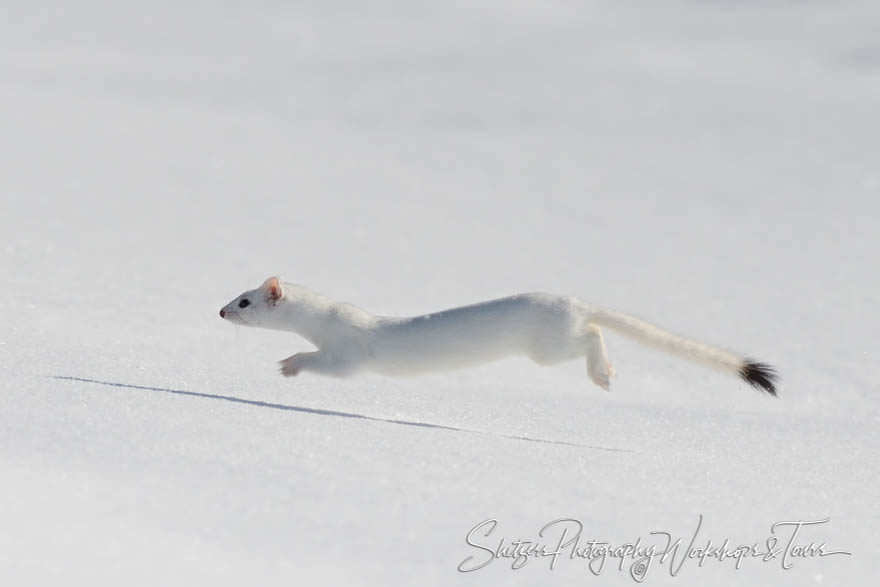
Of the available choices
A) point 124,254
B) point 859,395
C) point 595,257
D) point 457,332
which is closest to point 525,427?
point 457,332

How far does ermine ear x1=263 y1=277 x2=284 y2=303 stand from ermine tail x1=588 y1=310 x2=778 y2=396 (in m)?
1.27

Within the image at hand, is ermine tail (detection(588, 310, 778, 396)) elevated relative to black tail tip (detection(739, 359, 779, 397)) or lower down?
elevated

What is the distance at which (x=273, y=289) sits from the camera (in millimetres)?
5105

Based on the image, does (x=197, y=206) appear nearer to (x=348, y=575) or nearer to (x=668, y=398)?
(x=668, y=398)

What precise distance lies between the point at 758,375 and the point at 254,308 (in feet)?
6.69

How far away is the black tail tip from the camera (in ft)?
15.5

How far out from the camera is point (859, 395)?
6703 mm

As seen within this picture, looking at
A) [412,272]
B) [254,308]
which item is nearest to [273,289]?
[254,308]

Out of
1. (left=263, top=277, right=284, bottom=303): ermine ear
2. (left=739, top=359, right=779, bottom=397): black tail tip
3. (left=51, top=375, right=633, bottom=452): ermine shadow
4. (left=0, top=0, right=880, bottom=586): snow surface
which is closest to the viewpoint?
(left=0, top=0, right=880, bottom=586): snow surface

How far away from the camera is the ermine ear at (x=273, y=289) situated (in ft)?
16.7

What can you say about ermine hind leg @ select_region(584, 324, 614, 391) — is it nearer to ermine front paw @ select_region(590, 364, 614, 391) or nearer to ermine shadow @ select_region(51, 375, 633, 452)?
ermine front paw @ select_region(590, 364, 614, 391)

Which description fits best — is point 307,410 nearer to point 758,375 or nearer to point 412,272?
point 758,375

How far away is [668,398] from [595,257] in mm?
4251

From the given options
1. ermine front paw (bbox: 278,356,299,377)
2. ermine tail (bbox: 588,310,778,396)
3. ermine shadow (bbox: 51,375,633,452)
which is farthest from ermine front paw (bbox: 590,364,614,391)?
ermine front paw (bbox: 278,356,299,377)
